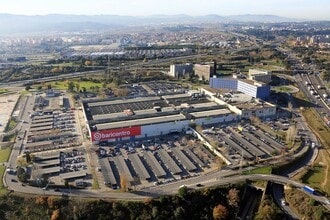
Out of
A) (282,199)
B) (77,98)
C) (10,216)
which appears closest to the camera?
(10,216)

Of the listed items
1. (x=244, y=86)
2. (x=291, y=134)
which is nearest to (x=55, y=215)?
(x=291, y=134)

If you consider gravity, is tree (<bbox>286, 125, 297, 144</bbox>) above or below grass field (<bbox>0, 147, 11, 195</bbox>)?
above

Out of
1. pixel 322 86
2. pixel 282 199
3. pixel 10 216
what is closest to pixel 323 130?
pixel 282 199

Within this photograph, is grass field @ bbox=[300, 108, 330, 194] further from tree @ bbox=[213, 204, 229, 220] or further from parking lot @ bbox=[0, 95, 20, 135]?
parking lot @ bbox=[0, 95, 20, 135]

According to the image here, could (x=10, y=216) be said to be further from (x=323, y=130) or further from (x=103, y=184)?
(x=323, y=130)

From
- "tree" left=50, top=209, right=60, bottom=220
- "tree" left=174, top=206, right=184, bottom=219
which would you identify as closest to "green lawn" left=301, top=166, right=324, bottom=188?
"tree" left=174, top=206, right=184, bottom=219

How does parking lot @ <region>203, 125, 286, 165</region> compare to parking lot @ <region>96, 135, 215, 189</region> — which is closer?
parking lot @ <region>96, 135, 215, 189</region>

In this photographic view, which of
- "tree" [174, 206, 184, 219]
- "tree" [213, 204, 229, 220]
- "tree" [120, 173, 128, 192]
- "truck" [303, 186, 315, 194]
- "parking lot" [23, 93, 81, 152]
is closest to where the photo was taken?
"tree" [174, 206, 184, 219]

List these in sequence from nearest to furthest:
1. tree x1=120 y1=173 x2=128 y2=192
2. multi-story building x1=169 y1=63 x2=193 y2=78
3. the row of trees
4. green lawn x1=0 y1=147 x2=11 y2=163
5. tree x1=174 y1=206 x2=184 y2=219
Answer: the row of trees → tree x1=174 y1=206 x2=184 y2=219 → tree x1=120 y1=173 x2=128 y2=192 → green lawn x1=0 y1=147 x2=11 y2=163 → multi-story building x1=169 y1=63 x2=193 y2=78
